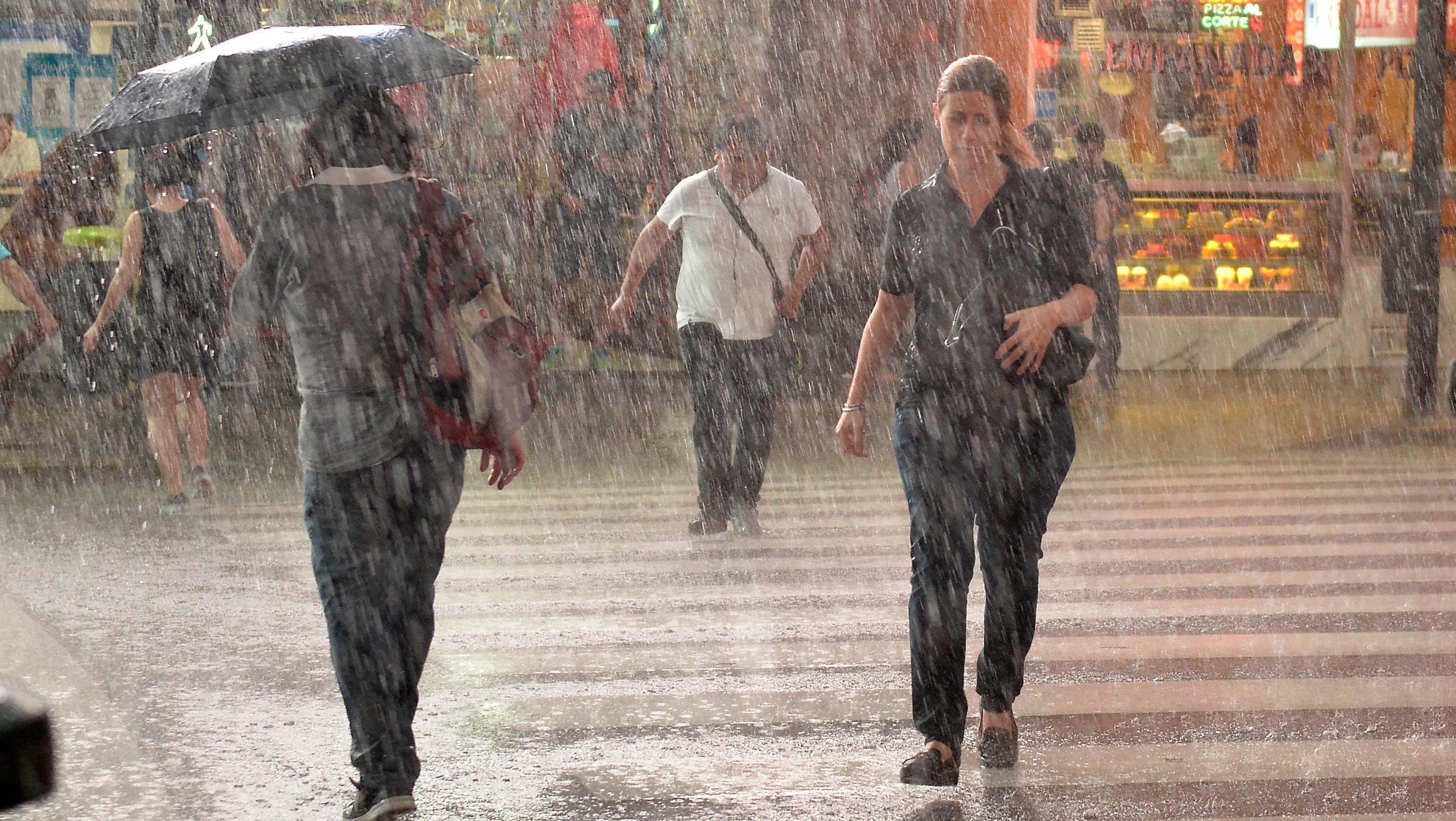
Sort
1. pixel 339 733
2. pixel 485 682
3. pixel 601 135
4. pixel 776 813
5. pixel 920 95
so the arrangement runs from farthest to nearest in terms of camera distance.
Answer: pixel 920 95
pixel 601 135
pixel 485 682
pixel 339 733
pixel 776 813

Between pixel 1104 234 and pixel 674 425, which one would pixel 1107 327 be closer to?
pixel 1104 234

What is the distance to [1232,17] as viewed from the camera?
1836cm

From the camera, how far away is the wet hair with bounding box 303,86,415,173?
4480 mm

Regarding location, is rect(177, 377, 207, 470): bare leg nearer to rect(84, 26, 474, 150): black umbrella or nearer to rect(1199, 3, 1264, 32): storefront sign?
rect(84, 26, 474, 150): black umbrella

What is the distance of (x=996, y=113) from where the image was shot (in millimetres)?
4805

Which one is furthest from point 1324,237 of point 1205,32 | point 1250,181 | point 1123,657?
point 1123,657

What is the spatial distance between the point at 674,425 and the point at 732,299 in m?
4.84

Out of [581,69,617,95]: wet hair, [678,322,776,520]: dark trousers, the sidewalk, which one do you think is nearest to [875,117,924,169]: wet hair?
the sidewalk

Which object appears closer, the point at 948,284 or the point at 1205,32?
the point at 948,284

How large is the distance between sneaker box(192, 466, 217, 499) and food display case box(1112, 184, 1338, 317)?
9.95 meters

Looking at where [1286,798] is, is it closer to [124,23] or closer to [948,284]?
[948,284]

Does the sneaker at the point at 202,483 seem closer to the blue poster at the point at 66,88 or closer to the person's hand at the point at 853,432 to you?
the blue poster at the point at 66,88

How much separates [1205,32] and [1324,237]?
7.45 feet

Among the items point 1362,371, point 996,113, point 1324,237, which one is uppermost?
point 996,113
